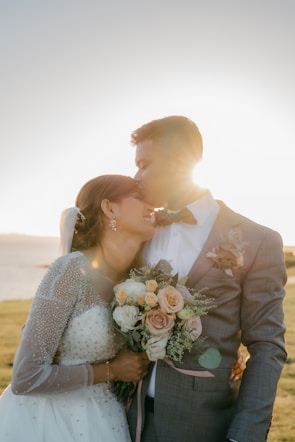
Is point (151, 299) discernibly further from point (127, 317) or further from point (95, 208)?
point (95, 208)

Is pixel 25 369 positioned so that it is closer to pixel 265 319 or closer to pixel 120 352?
pixel 120 352

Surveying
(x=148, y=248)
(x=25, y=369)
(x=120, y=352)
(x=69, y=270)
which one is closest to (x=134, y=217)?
(x=148, y=248)

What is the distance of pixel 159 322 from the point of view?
10.5 ft

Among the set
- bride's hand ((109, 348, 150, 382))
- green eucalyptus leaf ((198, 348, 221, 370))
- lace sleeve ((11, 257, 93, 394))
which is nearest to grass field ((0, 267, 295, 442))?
green eucalyptus leaf ((198, 348, 221, 370))

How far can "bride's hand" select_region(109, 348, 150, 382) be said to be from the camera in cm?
342

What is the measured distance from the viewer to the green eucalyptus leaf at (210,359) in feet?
11.1

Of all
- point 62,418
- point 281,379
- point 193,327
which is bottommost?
point 281,379

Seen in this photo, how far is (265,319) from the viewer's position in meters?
3.37

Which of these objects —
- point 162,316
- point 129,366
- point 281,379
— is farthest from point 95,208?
point 281,379

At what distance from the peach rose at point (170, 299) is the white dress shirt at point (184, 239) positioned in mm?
374

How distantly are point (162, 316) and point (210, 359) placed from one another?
1.52 feet

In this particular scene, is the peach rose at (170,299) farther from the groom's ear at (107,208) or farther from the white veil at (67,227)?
the white veil at (67,227)

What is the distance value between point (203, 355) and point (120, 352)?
1.90ft

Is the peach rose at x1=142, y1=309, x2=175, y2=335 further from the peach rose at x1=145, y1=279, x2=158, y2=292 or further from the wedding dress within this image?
the wedding dress
